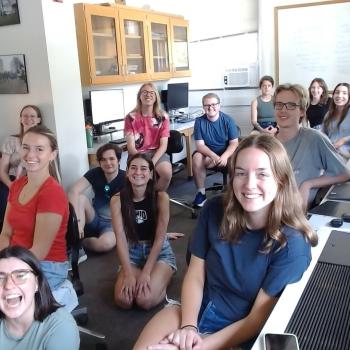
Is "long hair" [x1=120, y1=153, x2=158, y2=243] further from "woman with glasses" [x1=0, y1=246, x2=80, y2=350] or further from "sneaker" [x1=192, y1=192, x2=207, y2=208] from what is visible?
"sneaker" [x1=192, y1=192, x2=207, y2=208]

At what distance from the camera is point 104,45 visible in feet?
13.8

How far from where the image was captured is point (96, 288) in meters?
2.73

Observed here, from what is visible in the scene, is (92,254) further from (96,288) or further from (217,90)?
(217,90)

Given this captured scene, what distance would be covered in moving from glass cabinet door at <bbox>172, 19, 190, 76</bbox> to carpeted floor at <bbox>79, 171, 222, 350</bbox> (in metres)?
2.49

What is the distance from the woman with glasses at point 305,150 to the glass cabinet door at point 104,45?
7.75ft

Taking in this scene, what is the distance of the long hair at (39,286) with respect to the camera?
4.22ft

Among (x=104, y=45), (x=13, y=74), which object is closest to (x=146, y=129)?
(x=104, y=45)

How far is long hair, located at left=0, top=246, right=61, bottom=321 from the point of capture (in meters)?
1.29

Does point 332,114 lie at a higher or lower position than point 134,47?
lower

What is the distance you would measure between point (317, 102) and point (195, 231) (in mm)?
3753

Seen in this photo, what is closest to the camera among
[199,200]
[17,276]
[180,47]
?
[17,276]

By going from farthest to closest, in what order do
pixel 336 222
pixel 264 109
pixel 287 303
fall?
1. pixel 264 109
2. pixel 336 222
3. pixel 287 303

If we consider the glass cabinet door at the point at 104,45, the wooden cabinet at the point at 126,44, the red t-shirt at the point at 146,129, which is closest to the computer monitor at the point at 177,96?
the wooden cabinet at the point at 126,44

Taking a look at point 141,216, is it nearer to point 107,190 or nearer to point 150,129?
point 107,190
